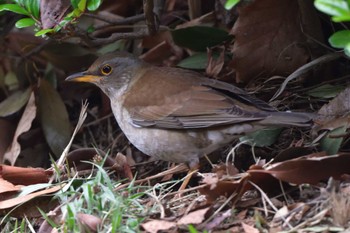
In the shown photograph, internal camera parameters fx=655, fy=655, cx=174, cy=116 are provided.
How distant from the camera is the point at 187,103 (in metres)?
4.83

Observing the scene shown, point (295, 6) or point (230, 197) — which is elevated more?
point (295, 6)

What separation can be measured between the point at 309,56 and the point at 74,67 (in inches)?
92.9

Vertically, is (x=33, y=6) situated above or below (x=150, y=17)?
above

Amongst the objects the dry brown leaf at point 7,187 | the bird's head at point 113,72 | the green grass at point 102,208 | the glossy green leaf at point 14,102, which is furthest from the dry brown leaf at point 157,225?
the glossy green leaf at point 14,102

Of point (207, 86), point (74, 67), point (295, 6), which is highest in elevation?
point (295, 6)

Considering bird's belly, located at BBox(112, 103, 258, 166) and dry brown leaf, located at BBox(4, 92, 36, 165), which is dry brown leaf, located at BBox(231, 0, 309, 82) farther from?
dry brown leaf, located at BBox(4, 92, 36, 165)

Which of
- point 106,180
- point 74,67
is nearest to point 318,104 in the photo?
point 106,180

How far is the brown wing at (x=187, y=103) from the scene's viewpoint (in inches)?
181

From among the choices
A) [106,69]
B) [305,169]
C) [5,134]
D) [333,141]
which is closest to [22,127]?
[5,134]

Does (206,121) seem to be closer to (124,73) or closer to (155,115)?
(155,115)

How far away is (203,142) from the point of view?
477 cm

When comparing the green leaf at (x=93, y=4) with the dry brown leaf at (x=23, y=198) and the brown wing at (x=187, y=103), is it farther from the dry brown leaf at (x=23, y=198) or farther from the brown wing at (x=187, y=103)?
the dry brown leaf at (x=23, y=198)

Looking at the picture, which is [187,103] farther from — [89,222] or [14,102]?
[14,102]

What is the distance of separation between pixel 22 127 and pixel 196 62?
1674 millimetres
